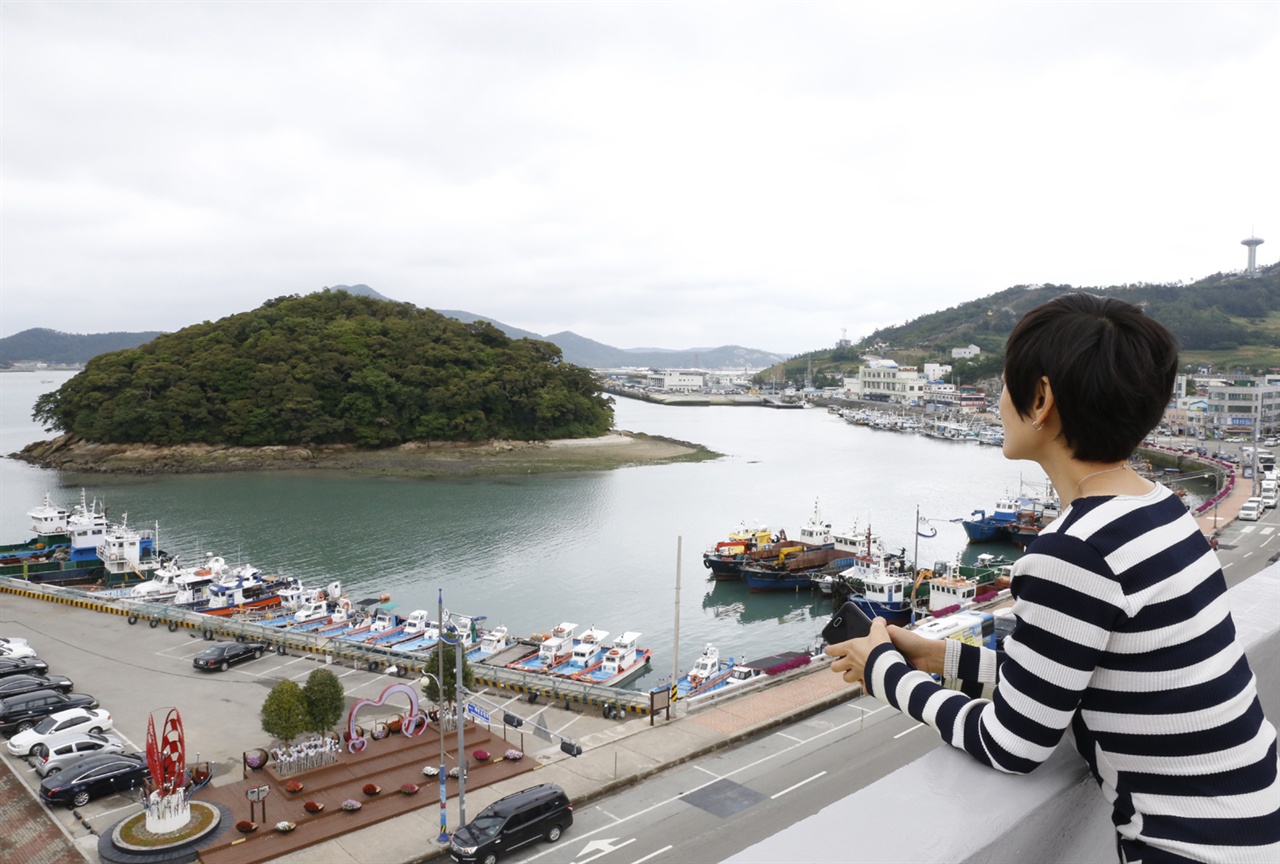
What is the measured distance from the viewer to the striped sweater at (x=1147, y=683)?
2.87ft

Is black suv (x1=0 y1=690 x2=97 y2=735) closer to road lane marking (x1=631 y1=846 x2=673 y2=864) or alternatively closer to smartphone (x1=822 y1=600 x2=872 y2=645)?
road lane marking (x1=631 y1=846 x2=673 y2=864)

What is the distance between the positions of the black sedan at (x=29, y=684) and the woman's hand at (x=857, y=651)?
1243 centimetres

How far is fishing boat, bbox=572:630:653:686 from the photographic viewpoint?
41.2ft

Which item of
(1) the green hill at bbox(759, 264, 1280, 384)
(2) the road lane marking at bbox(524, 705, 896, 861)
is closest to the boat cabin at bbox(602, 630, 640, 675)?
(2) the road lane marking at bbox(524, 705, 896, 861)

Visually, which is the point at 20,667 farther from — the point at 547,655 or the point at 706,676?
the point at 706,676

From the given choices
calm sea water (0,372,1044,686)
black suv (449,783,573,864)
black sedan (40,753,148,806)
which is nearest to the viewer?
black suv (449,783,573,864)

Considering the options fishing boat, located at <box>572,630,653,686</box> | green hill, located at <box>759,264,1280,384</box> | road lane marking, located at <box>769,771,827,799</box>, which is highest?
green hill, located at <box>759,264,1280,384</box>

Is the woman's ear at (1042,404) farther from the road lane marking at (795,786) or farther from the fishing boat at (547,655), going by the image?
the fishing boat at (547,655)

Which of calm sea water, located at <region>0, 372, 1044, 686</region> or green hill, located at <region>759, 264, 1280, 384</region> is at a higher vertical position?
green hill, located at <region>759, 264, 1280, 384</region>

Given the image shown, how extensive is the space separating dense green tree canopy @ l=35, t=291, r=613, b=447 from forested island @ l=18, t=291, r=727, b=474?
71 mm

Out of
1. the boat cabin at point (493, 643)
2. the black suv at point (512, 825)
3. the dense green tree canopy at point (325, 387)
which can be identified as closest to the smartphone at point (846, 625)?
the black suv at point (512, 825)

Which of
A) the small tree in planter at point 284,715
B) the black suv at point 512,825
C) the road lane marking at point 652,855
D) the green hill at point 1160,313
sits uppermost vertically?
the green hill at point 1160,313

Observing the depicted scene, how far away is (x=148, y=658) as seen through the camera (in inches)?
496

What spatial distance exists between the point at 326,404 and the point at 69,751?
114ft
